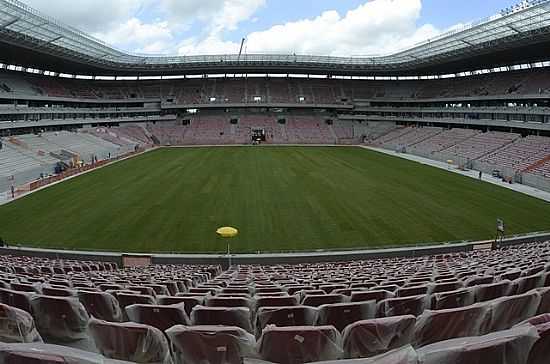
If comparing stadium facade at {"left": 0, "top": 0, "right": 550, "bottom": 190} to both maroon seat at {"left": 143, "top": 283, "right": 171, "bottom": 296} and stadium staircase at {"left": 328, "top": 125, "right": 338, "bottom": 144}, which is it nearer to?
stadium staircase at {"left": 328, "top": 125, "right": 338, "bottom": 144}

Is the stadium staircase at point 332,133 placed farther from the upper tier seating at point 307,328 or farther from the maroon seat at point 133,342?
the maroon seat at point 133,342

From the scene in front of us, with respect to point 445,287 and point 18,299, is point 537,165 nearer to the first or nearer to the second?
point 445,287

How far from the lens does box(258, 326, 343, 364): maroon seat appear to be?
3160 millimetres

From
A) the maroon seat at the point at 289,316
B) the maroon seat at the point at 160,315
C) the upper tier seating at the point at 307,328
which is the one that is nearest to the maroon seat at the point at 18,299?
the upper tier seating at the point at 307,328

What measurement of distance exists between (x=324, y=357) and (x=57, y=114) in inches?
2836

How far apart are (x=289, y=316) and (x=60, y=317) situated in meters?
2.82

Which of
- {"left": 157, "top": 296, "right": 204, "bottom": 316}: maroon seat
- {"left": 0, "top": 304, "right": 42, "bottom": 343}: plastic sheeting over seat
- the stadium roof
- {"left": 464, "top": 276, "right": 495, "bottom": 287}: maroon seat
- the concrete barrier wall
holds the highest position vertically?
the stadium roof

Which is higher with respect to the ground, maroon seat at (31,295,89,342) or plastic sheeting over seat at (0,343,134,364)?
plastic sheeting over seat at (0,343,134,364)

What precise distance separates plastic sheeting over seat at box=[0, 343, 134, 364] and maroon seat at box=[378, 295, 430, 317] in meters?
3.37

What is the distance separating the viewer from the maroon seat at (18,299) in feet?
16.4

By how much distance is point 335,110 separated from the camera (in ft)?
303

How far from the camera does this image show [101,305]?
5609mm

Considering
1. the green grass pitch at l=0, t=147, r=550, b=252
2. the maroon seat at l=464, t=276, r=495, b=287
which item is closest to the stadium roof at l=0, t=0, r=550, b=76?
the green grass pitch at l=0, t=147, r=550, b=252

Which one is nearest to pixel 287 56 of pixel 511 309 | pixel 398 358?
pixel 511 309
